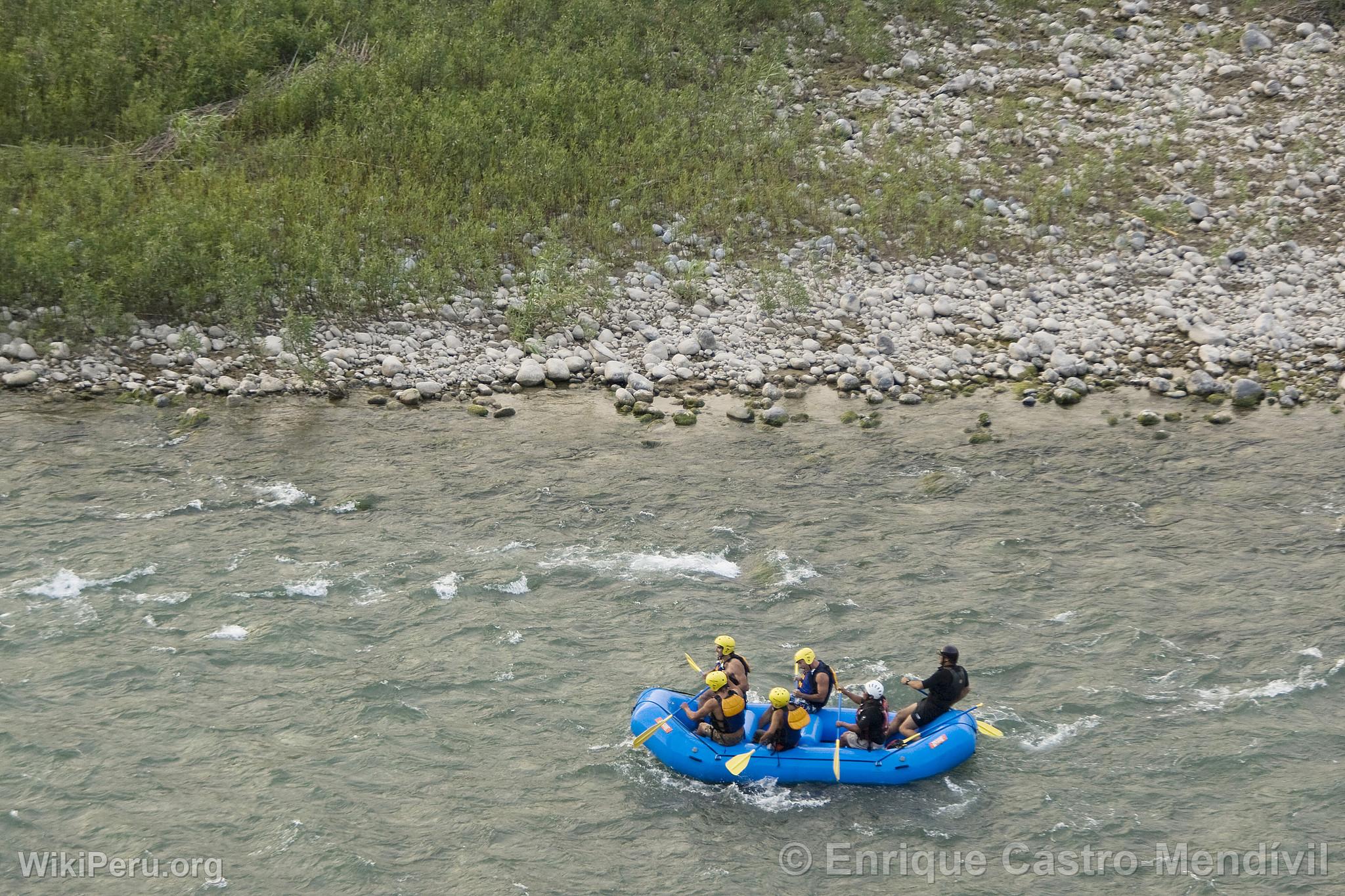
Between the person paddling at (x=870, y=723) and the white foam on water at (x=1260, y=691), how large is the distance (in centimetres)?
293

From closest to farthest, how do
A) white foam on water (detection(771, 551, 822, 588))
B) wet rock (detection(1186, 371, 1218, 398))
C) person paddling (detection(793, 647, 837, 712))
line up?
person paddling (detection(793, 647, 837, 712)) < white foam on water (detection(771, 551, 822, 588)) < wet rock (detection(1186, 371, 1218, 398))

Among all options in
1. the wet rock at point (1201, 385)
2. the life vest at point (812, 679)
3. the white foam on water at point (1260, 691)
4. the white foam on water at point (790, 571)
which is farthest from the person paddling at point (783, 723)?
the wet rock at point (1201, 385)

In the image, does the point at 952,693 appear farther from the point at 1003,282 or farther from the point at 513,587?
the point at 1003,282

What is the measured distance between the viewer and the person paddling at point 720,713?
11016 millimetres

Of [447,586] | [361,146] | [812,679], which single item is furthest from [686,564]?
[361,146]

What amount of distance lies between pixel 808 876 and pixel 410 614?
197 inches

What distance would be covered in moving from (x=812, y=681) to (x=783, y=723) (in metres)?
0.56

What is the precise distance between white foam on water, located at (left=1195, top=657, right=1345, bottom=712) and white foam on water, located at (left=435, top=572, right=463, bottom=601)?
7266mm

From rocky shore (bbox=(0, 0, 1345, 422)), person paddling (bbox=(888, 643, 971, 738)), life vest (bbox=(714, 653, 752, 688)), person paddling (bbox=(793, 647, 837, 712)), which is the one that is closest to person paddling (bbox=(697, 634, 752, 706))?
life vest (bbox=(714, 653, 752, 688))

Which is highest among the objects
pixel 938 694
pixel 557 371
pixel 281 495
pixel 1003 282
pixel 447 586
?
pixel 1003 282

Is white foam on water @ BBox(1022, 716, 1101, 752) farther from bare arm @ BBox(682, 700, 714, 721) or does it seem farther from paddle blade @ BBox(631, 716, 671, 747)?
paddle blade @ BBox(631, 716, 671, 747)

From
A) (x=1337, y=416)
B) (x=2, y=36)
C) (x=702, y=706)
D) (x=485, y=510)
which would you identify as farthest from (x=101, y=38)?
(x=1337, y=416)

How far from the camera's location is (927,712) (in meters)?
11.2

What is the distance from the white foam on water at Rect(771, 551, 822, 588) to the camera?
44.1 feet
